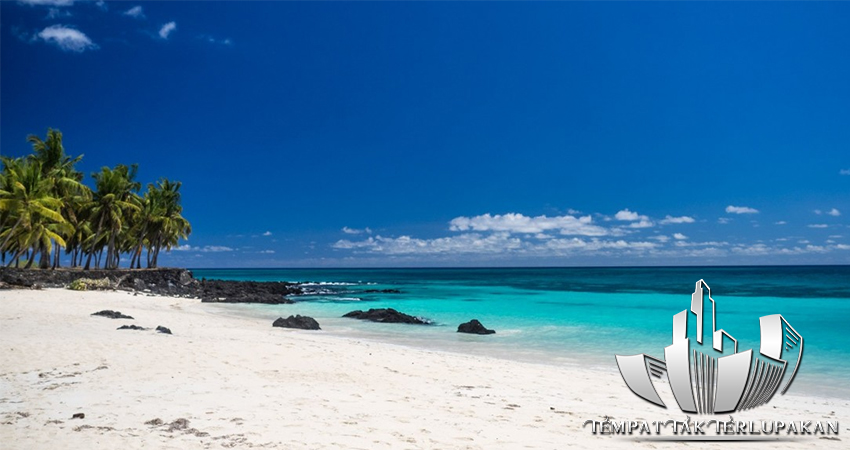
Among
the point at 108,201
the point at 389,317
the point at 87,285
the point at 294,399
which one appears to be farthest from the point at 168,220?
the point at 294,399

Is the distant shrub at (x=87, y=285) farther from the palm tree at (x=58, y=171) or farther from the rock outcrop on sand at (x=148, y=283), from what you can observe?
the palm tree at (x=58, y=171)

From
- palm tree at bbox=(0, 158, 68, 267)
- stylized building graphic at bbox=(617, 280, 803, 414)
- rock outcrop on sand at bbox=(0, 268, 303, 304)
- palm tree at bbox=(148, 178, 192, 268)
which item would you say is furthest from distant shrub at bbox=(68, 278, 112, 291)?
stylized building graphic at bbox=(617, 280, 803, 414)

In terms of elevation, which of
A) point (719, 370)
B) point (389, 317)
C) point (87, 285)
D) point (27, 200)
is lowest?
point (389, 317)

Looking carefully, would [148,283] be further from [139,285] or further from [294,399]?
[294,399]

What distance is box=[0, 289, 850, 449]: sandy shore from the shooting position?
206 inches

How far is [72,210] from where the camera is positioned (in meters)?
36.5

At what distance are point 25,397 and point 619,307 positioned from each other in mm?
31652

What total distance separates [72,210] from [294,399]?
38.8 meters

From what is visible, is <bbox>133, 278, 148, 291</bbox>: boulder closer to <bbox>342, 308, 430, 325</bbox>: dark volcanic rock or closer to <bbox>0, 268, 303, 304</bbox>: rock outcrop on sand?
<bbox>0, 268, 303, 304</bbox>: rock outcrop on sand

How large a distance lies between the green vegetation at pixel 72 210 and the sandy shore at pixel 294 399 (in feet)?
66.2

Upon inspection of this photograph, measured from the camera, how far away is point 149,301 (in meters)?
25.5

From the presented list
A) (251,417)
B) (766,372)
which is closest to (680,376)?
(766,372)

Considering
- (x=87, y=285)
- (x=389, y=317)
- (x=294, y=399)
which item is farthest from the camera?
(x=87, y=285)

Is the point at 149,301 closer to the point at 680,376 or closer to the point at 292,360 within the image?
the point at 292,360
